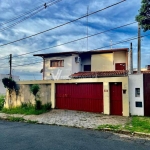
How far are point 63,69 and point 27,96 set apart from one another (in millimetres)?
8432

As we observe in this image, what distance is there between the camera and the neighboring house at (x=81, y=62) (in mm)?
22531

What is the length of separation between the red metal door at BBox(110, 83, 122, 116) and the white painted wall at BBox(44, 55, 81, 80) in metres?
11.1

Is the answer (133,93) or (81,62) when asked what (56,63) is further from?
(133,93)

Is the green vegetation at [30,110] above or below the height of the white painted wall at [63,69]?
below

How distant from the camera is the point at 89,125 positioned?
9523 millimetres

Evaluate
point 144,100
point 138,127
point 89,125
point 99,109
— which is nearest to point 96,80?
point 99,109

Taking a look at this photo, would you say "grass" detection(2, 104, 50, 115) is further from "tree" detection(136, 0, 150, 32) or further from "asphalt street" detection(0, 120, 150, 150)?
"tree" detection(136, 0, 150, 32)

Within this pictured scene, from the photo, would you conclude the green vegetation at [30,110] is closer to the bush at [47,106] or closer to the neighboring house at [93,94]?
the bush at [47,106]

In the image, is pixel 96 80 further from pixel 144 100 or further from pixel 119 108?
pixel 144 100

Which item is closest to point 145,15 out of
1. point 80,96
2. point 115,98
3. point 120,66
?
point 120,66

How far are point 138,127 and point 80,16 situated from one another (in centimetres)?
670

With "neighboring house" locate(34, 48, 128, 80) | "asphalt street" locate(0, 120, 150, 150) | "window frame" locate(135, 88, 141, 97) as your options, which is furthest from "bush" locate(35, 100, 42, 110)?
"neighboring house" locate(34, 48, 128, 80)

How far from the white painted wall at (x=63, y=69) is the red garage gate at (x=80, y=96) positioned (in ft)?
26.9

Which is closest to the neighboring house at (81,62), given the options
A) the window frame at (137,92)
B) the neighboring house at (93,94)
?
the neighboring house at (93,94)
